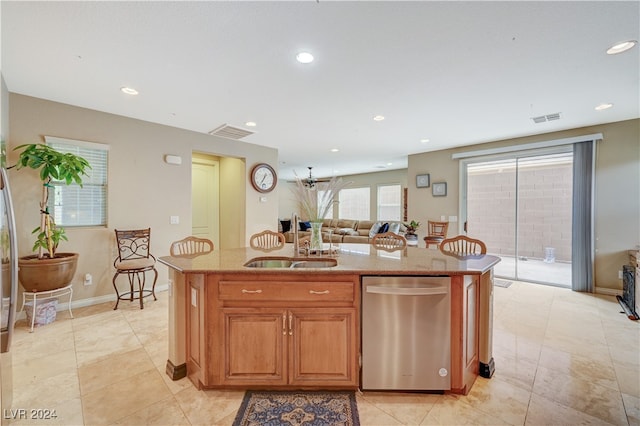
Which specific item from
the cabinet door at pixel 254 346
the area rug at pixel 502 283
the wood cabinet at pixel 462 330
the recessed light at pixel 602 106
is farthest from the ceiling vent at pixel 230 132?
the area rug at pixel 502 283

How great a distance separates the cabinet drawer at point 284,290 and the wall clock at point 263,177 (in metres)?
3.80

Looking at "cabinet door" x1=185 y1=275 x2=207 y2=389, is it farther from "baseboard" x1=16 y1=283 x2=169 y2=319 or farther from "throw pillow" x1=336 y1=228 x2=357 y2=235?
"throw pillow" x1=336 y1=228 x2=357 y2=235

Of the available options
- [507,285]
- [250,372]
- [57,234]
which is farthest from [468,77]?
[57,234]

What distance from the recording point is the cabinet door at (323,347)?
5.83 ft

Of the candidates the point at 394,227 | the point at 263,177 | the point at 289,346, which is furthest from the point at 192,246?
the point at 394,227

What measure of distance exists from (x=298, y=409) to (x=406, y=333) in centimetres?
82

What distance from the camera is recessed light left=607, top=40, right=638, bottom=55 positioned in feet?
6.70

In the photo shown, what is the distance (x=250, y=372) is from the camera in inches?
71.2

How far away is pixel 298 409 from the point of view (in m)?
1.70

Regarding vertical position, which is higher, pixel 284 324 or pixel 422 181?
pixel 422 181

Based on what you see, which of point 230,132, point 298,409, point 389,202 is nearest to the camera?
point 298,409

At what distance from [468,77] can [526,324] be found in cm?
Result: 266

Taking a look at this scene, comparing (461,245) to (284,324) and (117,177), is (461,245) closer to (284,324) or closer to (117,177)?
(284,324)

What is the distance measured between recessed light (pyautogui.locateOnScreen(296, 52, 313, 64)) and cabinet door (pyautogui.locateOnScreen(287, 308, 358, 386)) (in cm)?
195
